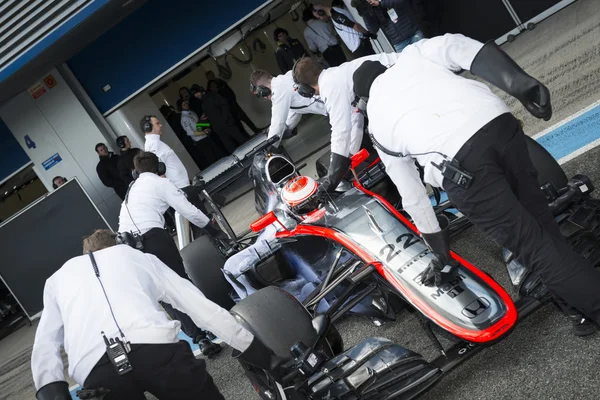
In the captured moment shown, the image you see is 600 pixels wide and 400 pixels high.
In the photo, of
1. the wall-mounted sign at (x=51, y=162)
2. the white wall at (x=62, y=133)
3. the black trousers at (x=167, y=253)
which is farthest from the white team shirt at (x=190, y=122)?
the black trousers at (x=167, y=253)

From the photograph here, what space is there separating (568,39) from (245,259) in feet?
19.3

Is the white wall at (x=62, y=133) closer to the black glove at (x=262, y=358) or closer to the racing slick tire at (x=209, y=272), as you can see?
the racing slick tire at (x=209, y=272)

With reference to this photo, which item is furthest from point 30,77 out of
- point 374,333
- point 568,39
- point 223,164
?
point 374,333

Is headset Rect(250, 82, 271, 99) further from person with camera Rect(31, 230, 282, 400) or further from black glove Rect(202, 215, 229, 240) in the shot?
person with camera Rect(31, 230, 282, 400)

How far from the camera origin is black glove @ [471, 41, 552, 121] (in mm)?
3324

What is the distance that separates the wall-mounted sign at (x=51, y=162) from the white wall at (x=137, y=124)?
1.25 m

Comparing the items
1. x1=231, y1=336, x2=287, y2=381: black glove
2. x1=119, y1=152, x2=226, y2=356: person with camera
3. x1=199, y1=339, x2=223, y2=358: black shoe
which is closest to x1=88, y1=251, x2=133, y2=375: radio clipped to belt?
x1=231, y1=336, x2=287, y2=381: black glove

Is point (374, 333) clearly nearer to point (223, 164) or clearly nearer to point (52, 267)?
point (52, 267)

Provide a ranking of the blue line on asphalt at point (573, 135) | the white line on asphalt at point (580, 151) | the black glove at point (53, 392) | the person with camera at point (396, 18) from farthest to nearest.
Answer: the person with camera at point (396, 18)
the blue line on asphalt at point (573, 135)
the white line on asphalt at point (580, 151)
the black glove at point (53, 392)

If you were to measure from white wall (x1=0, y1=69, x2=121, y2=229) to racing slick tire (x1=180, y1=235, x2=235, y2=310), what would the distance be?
351 inches

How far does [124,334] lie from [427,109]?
1.82 meters

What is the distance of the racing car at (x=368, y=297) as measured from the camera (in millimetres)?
3781

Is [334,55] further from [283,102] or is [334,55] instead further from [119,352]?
[119,352]

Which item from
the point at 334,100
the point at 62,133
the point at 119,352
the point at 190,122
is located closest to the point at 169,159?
the point at 334,100
